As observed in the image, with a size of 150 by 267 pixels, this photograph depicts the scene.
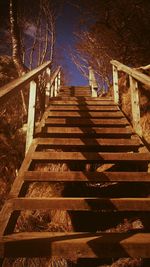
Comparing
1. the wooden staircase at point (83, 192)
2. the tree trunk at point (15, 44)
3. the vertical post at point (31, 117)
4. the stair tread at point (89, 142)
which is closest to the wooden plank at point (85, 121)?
the wooden staircase at point (83, 192)

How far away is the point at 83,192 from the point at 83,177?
2.12 meters

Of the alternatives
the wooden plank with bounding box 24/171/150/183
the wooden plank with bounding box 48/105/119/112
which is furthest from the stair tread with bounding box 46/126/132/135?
the wooden plank with bounding box 24/171/150/183

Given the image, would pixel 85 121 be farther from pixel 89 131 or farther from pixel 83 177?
pixel 83 177

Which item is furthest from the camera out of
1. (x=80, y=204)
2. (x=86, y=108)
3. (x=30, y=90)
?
(x=86, y=108)

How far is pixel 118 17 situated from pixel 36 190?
864 centimetres

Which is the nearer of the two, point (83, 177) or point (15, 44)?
point (83, 177)

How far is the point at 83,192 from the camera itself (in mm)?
4770

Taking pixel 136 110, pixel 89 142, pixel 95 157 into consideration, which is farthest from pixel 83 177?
pixel 136 110

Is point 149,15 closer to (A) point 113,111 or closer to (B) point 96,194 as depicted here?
(A) point 113,111

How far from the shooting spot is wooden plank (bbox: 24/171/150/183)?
8.98 feet

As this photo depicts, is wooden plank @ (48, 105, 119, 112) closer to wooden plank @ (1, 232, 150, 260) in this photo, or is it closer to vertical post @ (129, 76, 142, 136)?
vertical post @ (129, 76, 142, 136)

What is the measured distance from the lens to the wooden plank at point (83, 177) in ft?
8.98

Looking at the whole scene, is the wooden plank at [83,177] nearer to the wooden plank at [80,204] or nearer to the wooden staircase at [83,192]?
the wooden staircase at [83,192]

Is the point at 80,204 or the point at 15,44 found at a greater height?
the point at 15,44
